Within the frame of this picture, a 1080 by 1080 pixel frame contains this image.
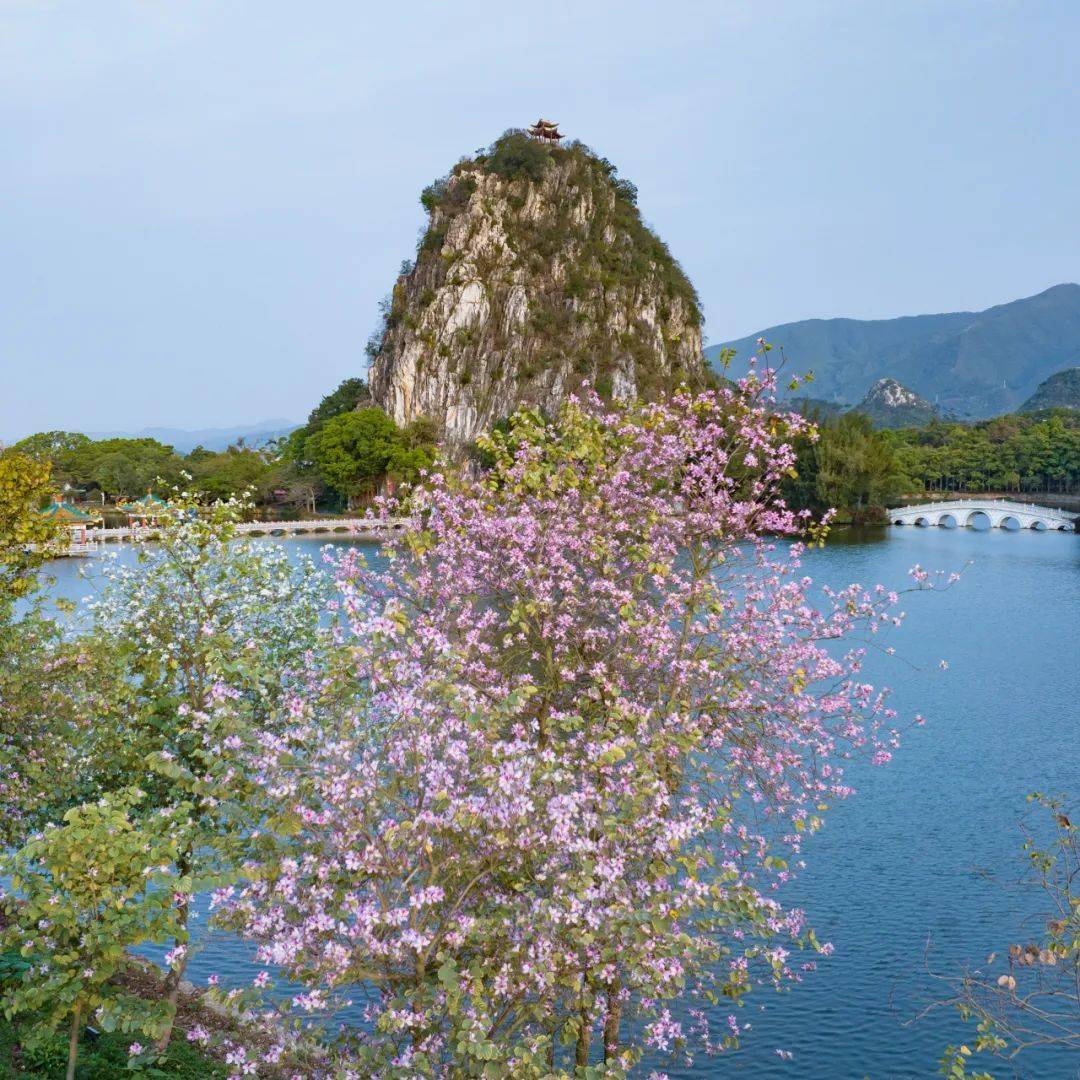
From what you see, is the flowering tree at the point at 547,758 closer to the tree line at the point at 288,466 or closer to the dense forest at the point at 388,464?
the dense forest at the point at 388,464

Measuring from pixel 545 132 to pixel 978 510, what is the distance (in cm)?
8798

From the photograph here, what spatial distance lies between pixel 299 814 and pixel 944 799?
23.9 m

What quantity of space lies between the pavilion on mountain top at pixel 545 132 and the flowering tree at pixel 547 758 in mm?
157415

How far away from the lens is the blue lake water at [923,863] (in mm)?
17938

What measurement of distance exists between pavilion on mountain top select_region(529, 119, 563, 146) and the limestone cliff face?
341 centimetres

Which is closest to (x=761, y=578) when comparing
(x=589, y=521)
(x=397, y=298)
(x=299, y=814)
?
(x=589, y=521)

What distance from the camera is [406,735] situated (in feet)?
32.7

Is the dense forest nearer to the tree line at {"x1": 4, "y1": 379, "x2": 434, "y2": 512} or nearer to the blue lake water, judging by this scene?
the tree line at {"x1": 4, "y1": 379, "x2": 434, "y2": 512}

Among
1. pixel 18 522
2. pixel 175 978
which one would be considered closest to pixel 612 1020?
pixel 175 978

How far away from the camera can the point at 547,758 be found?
30.8ft

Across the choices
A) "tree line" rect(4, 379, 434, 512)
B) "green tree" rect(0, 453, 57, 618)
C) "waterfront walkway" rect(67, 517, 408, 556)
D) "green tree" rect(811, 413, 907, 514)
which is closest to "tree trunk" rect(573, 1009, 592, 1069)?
"green tree" rect(0, 453, 57, 618)

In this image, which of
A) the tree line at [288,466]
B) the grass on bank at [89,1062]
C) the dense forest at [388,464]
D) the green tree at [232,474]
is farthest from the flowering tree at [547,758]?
the green tree at [232,474]

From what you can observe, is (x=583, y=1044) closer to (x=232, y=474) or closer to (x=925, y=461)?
(x=232, y=474)

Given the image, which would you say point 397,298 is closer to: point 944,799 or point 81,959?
point 944,799
